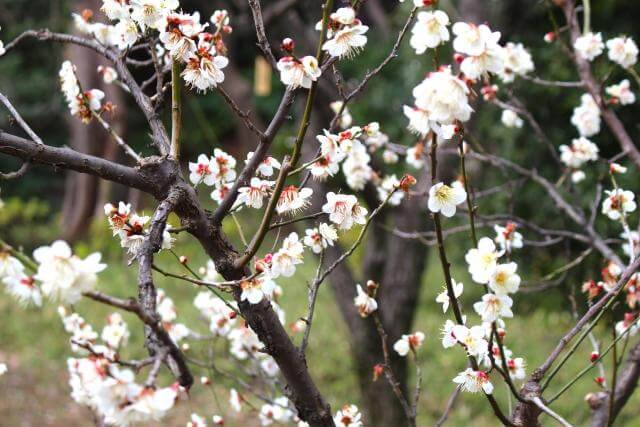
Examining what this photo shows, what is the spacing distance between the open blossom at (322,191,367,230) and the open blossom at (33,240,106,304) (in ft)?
1.86

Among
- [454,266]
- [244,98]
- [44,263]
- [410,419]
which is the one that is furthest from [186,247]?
[44,263]

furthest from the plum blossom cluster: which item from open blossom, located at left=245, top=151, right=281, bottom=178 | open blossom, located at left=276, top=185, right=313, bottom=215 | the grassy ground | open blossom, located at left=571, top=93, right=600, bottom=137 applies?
the grassy ground

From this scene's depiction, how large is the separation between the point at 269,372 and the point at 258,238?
127 cm

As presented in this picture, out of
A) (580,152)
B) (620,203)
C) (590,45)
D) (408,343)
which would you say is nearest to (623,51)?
(590,45)

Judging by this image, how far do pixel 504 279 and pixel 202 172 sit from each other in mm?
681

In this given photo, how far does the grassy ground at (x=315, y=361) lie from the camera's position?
4566mm

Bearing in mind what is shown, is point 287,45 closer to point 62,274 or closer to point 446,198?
point 446,198

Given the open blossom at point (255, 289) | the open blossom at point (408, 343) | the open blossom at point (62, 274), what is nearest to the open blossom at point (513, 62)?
the open blossom at point (408, 343)

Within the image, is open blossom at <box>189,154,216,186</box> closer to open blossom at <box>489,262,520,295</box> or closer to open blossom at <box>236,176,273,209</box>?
open blossom at <box>236,176,273,209</box>

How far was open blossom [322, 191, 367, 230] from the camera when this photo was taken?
4.49ft

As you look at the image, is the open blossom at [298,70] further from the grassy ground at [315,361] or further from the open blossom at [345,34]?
the grassy ground at [315,361]

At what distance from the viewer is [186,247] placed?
932 centimetres

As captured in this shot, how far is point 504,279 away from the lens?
3.89ft

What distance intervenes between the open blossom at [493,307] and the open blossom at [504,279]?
33mm
